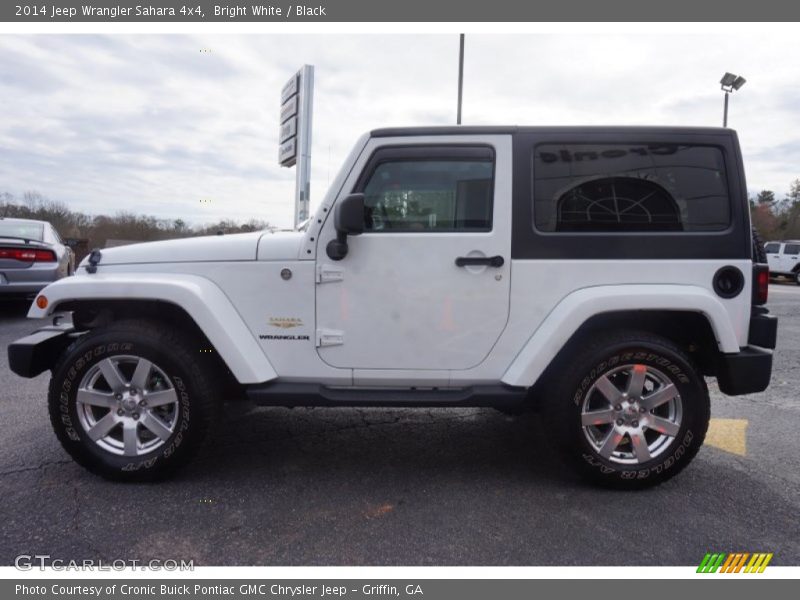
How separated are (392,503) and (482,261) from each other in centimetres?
141

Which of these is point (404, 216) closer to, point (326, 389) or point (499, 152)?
point (499, 152)

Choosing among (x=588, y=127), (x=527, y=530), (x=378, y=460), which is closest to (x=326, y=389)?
(x=378, y=460)

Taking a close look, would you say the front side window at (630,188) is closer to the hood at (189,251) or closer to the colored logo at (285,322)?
the colored logo at (285,322)

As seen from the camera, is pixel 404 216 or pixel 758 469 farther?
pixel 758 469

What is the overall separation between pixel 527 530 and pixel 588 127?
7.24 feet

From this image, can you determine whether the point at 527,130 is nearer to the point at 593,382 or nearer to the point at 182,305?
the point at 593,382

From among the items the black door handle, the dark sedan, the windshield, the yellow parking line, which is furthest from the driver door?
the windshield

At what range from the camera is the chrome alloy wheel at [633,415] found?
9.71ft

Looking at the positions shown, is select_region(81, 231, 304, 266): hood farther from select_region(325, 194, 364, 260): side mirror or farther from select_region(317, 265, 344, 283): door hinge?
select_region(325, 194, 364, 260): side mirror

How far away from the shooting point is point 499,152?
3023 millimetres

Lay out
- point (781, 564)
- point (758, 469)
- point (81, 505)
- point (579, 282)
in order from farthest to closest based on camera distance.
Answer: point (758, 469)
point (579, 282)
point (81, 505)
point (781, 564)

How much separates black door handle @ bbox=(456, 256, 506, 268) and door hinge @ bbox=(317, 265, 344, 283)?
2.20ft

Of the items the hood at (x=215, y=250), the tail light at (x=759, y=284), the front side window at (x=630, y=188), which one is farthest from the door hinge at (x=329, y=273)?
the tail light at (x=759, y=284)

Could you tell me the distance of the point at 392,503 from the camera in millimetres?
2832
